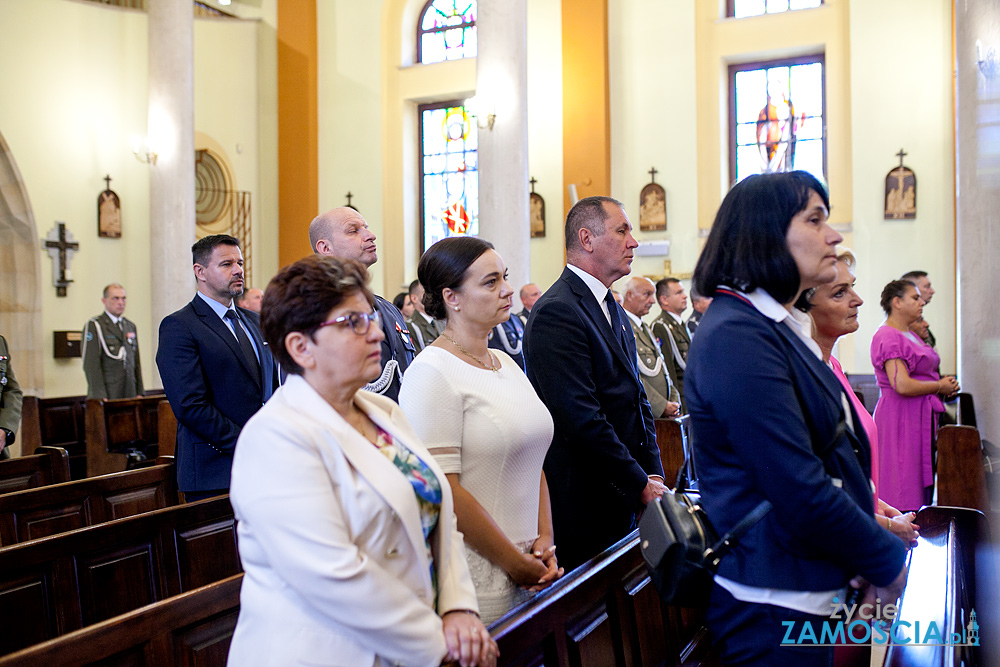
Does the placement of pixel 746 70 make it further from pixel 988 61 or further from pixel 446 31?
pixel 988 61

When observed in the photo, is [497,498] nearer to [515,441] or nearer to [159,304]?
[515,441]

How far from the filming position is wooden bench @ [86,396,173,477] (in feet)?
20.5

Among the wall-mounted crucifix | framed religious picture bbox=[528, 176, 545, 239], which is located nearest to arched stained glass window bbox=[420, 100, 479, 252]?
framed religious picture bbox=[528, 176, 545, 239]

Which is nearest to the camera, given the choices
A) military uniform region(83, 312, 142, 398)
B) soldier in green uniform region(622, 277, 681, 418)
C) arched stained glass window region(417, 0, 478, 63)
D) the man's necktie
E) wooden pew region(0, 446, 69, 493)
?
the man's necktie

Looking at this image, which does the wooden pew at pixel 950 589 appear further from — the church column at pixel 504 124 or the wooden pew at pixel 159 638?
the church column at pixel 504 124

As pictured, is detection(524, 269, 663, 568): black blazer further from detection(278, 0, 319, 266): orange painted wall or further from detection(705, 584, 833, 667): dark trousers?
detection(278, 0, 319, 266): orange painted wall

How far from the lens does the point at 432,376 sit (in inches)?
85.7

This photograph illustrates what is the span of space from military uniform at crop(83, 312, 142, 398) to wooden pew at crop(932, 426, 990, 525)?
724 centimetres

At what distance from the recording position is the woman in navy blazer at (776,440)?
1544 millimetres

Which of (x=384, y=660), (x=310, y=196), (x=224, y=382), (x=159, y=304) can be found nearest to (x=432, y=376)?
(x=384, y=660)

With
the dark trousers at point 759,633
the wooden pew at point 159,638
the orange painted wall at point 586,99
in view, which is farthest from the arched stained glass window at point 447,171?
the dark trousers at point 759,633

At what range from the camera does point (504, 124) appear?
322 inches

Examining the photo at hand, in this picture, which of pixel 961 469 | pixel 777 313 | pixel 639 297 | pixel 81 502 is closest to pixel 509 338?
pixel 639 297

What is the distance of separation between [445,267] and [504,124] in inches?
240
